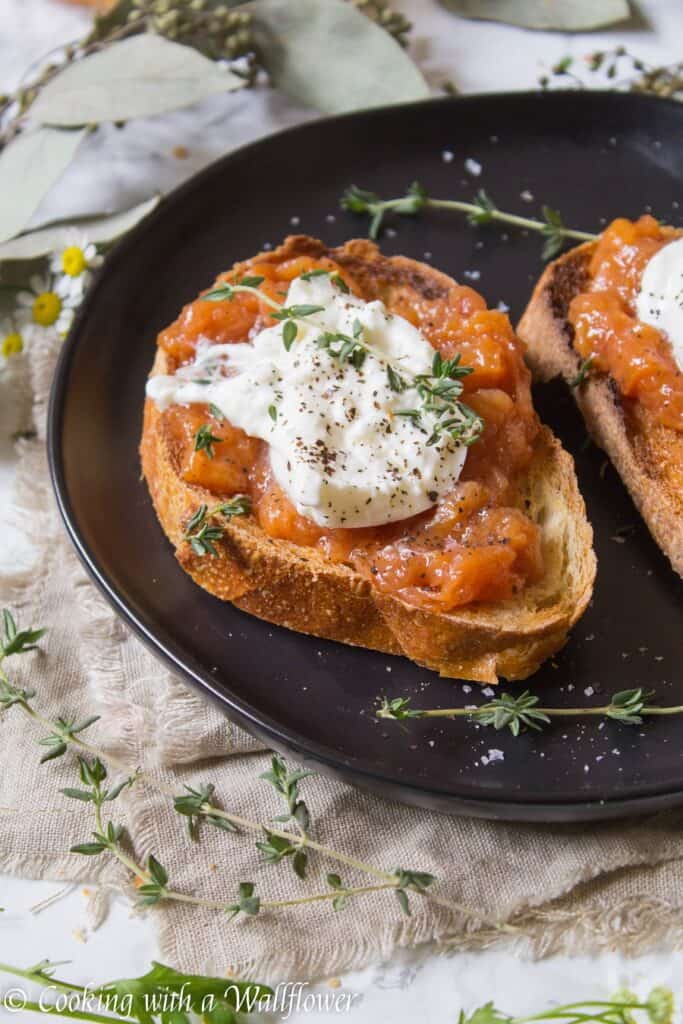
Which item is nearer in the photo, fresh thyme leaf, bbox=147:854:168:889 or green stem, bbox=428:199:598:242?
fresh thyme leaf, bbox=147:854:168:889

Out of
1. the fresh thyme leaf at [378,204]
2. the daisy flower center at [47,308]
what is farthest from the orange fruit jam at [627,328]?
the daisy flower center at [47,308]

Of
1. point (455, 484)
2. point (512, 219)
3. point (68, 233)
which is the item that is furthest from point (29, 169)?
point (455, 484)

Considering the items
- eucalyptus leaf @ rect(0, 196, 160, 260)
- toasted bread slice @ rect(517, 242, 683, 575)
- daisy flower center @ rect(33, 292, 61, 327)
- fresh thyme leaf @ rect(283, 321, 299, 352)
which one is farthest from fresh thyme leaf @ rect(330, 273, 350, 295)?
daisy flower center @ rect(33, 292, 61, 327)

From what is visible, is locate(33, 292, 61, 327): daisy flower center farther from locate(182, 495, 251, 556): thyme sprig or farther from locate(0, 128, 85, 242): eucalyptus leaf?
locate(182, 495, 251, 556): thyme sprig

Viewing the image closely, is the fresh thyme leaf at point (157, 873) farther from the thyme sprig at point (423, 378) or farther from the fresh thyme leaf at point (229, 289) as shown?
the fresh thyme leaf at point (229, 289)

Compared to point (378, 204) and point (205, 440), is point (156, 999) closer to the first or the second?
point (205, 440)

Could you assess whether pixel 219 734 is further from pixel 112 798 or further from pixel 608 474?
pixel 608 474

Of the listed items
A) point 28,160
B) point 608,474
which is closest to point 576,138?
point 608,474
